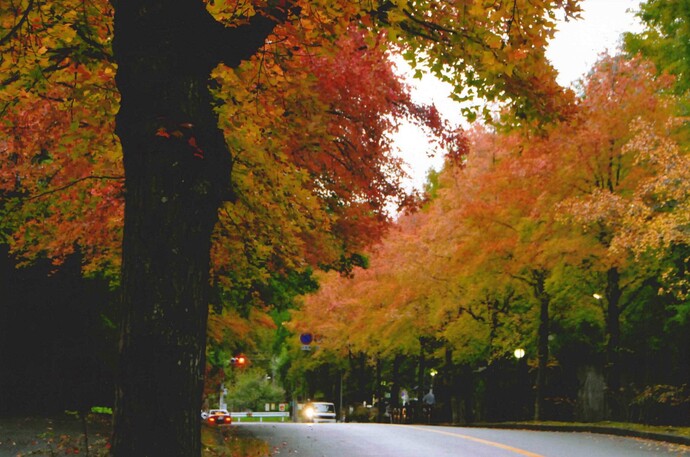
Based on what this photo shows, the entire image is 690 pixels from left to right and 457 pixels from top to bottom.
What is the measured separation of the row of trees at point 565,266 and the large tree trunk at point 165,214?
4815 mm

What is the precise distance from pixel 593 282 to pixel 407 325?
10.1 metres

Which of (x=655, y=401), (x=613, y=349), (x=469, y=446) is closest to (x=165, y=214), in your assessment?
(x=469, y=446)

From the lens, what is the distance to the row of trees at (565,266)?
18.8 m

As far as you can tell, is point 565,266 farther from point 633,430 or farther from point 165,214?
point 165,214

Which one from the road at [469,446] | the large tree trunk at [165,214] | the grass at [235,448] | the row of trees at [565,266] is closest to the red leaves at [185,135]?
the large tree trunk at [165,214]

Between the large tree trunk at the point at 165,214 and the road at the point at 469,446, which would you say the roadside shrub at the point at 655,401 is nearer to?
the road at the point at 469,446

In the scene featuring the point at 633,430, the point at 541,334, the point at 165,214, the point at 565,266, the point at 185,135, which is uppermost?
the point at 565,266

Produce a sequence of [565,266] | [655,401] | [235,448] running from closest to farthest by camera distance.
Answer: [235,448], [655,401], [565,266]

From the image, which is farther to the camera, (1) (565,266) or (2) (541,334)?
(2) (541,334)

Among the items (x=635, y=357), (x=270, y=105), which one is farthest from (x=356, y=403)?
(x=270, y=105)

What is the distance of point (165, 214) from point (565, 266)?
Result: 1955 cm

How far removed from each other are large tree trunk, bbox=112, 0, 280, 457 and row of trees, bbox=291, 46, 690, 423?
4.81 metres

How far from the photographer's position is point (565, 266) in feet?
74.8

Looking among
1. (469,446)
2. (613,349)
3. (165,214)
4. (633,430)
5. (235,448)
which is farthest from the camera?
(613,349)
